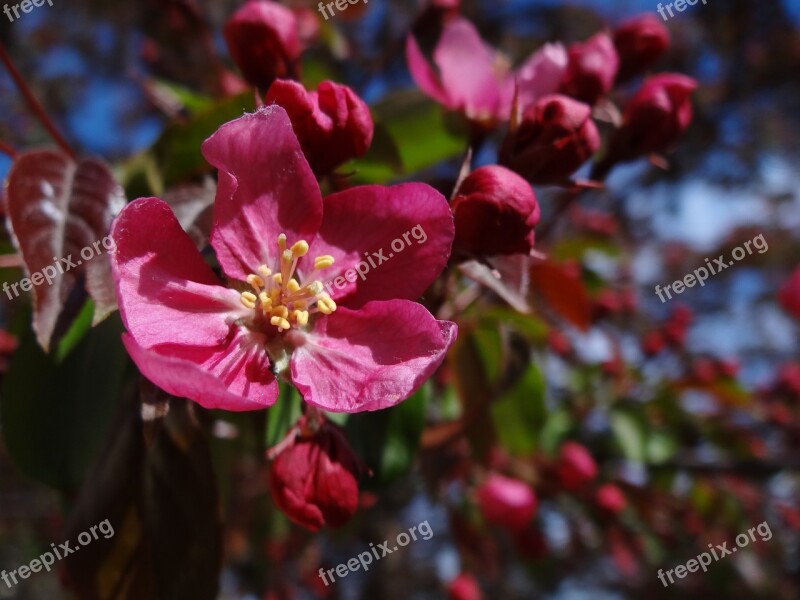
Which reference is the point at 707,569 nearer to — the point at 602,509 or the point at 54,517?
the point at 602,509

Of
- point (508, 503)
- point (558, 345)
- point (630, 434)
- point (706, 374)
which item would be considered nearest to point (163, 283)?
point (508, 503)

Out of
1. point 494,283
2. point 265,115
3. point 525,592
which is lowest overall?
point 525,592

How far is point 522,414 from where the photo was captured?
1683 mm

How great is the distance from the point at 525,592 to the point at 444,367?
11.9 feet

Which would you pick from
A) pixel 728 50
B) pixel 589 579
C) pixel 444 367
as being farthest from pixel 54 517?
pixel 728 50

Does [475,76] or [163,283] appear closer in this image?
[163,283]

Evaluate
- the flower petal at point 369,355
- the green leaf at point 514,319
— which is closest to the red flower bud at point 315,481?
the flower petal at point 369,355

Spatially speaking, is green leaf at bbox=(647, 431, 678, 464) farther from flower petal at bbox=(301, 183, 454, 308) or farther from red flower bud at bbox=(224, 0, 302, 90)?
red flower bud at bbox=(224, 0, 302, 90)

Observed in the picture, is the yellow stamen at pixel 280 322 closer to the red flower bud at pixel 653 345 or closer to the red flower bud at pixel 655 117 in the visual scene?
the red flower bud at pixel 655 117

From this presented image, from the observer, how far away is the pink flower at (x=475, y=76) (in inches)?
47.3

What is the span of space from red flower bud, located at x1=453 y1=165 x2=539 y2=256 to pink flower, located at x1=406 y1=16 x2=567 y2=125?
43cm

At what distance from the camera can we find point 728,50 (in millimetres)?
4598

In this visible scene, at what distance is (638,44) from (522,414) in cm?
89

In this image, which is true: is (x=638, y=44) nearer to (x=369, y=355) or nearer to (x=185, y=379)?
(x=369, y=355)
